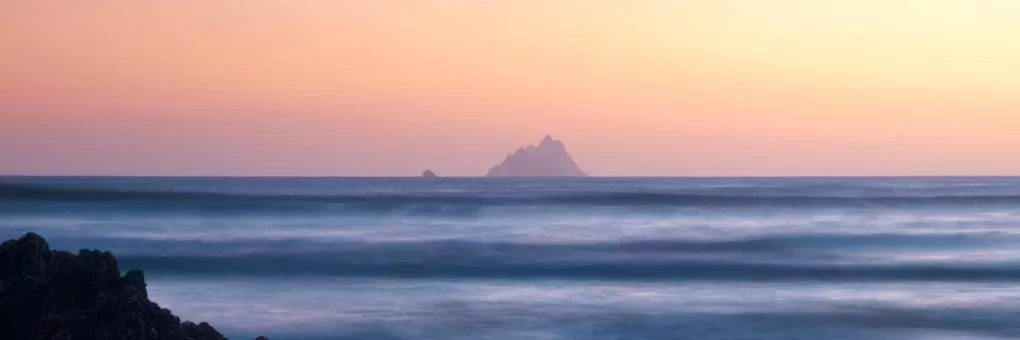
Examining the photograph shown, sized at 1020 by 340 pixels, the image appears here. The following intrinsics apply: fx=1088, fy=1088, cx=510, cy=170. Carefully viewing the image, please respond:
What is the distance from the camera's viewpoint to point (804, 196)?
128ft

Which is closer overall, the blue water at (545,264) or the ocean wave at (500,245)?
the blue water at (545,264)

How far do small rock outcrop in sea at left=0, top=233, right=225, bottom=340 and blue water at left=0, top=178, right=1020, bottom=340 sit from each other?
15.5 ft

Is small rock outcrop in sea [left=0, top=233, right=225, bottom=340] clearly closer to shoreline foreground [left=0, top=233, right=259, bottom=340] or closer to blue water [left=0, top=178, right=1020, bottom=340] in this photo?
shoreline foreground [left=0, top=233, right=259, bottom=340]

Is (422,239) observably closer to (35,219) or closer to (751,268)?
(751,268)

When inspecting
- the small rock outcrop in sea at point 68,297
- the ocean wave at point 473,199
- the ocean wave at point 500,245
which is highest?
the ocean wave at point 473,199

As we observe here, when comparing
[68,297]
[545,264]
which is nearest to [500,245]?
[545,264]

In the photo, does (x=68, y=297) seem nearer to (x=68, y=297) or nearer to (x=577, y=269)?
(x=68, y=297)

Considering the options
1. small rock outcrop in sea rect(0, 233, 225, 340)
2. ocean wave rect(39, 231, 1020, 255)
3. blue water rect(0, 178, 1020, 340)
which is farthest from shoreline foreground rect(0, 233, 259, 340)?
ocean wave rect(39, 231, 1020, 255)

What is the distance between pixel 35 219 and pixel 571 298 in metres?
16.6

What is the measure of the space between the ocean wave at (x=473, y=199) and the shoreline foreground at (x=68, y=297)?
24.8 metres

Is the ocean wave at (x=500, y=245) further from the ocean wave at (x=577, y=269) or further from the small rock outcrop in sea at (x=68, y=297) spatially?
the small rock outcrop in sea at (x=68, y=297)

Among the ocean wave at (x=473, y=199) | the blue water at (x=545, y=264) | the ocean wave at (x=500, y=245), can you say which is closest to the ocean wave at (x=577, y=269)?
the blue water at (x=545, y=264)

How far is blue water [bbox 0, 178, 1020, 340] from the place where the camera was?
30.9 feet

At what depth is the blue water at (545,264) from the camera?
943 cm
